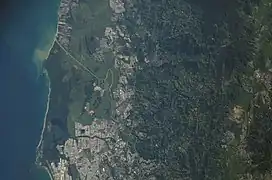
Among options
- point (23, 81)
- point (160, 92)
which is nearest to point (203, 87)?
point (160, 92)

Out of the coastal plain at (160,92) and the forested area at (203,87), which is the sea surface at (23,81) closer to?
the coastal plain at (160,92)

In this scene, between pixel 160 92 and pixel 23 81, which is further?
pixel 23 81

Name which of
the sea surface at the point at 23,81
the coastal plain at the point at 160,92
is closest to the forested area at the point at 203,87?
the coastal plain at the point at 160,92

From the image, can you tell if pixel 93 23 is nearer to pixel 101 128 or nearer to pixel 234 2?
pixel 101 128

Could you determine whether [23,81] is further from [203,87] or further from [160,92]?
[203,87]

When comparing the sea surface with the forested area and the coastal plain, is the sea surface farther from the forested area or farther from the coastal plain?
the forested area

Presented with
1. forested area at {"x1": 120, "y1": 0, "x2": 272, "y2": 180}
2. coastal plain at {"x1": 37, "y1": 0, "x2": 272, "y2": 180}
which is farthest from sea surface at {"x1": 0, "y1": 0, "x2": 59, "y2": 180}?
forested area at {"x1": 120, "y1": 0, "x2": 272, "y2": 180}
